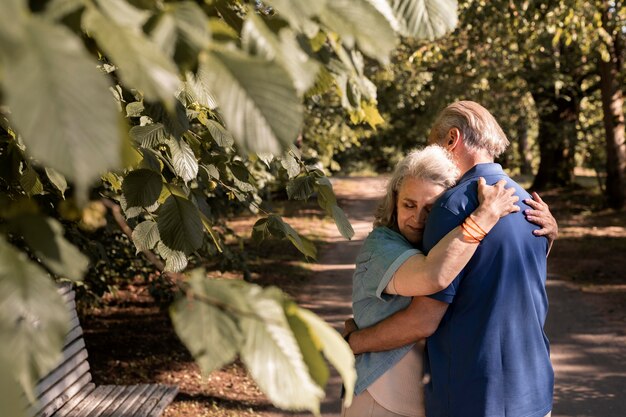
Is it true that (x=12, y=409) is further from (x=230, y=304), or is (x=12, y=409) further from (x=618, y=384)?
(x=618, y=384)

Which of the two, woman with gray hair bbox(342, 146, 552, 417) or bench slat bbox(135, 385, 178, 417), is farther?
bench slat bbox(135, 385, 178, 417)

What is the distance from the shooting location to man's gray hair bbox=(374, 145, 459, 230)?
8.56 ft

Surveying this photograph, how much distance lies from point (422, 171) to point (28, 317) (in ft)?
6.47

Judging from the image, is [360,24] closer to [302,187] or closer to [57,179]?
[57,179]

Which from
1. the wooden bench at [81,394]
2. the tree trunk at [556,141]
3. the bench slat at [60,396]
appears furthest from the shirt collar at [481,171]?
the tree trunk at [556,141]

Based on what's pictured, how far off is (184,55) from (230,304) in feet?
1.04

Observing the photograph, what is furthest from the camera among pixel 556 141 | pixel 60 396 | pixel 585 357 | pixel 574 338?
pixel 556 141

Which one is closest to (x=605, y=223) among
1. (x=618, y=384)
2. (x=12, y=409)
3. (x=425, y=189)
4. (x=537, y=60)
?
(x=537, y=60)

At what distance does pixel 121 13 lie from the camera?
2.68 ft

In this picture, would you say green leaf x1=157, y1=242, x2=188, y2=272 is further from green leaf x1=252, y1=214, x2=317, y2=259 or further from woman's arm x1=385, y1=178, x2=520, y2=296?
woman's arm x1=385, y1=178, x2=520, y2=296

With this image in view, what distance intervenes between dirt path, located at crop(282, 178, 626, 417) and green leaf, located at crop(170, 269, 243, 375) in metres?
2.16

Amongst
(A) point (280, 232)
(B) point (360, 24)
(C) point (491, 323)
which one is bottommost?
(C) point (491, 323)

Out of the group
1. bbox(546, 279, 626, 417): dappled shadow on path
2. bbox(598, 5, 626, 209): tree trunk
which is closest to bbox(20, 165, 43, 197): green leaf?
bbox(546, 279, 626, 417): dappled shadow on path

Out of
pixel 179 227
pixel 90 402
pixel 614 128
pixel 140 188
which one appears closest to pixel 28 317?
pixel 179 227
